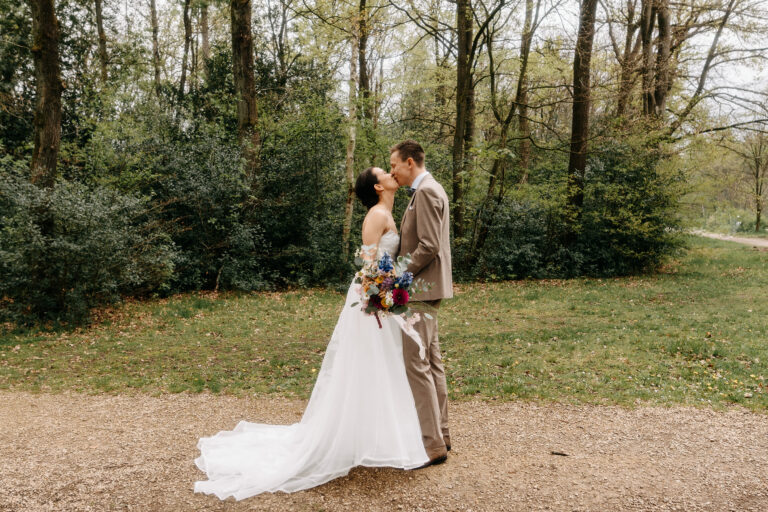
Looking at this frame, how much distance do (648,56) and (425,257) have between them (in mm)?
17217

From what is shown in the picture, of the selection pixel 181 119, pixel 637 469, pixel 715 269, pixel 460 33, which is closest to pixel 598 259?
pixel 715 269

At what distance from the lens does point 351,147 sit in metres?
Answer: 13.4

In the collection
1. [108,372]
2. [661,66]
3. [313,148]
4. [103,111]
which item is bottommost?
[108,372]

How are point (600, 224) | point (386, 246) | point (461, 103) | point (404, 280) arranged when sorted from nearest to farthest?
point (404, 280)
point (386, 246)
point (461, 103)
point (600, 224)

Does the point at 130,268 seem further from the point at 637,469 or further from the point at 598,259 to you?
the point at 598,259

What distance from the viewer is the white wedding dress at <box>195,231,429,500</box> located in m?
3.63

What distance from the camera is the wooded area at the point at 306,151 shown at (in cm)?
967

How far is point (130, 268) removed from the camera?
995 centimetres

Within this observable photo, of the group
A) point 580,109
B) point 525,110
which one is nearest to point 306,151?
point 580,109

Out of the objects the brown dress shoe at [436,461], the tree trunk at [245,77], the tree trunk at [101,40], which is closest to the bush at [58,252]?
the tree trunk at [245,77]

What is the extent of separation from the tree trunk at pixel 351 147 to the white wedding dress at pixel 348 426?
964 cm

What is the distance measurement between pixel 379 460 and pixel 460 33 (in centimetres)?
1387

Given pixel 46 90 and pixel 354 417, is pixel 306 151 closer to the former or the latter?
pixel 46 90

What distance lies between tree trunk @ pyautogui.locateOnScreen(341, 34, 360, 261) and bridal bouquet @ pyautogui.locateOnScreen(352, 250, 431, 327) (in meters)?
9.76
